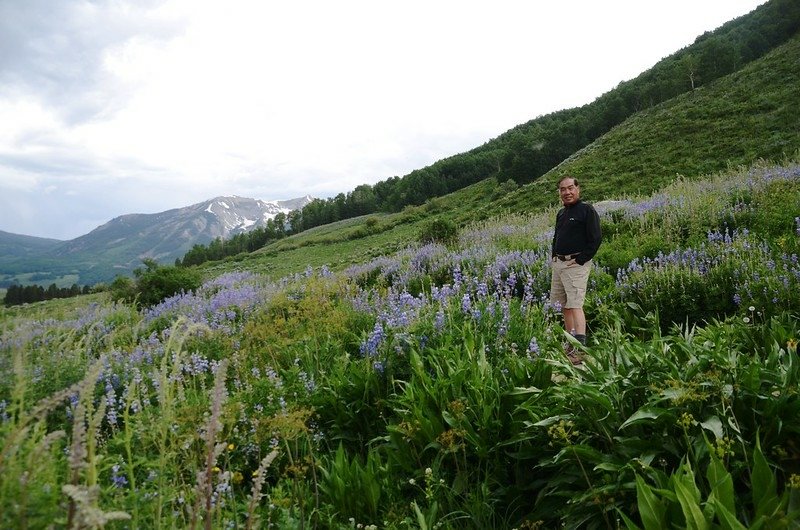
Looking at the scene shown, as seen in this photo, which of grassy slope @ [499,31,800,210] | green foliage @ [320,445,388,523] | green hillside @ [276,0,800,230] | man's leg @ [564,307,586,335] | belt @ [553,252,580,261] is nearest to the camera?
green foliage @ [320,445,388,523]

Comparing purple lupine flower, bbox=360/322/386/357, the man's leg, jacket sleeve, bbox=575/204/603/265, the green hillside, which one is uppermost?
the green hillside

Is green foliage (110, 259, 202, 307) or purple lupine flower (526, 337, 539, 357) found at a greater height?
green foliage (110, 259, 202, 307)

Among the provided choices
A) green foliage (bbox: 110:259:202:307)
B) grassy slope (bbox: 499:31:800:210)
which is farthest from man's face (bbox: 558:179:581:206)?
grassy slope (bbox: 499:31:800:210)

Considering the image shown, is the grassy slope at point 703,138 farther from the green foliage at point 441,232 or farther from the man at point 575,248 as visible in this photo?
the man at point 575,248

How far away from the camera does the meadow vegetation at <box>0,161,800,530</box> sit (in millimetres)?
2088

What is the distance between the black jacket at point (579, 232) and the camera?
6391 mm

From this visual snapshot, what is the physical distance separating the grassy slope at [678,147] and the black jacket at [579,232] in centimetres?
1459

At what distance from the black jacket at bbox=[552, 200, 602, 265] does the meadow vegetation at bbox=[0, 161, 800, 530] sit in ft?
3.89

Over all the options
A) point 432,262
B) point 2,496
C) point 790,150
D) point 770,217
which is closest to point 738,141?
point 790,150

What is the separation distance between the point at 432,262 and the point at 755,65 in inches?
1998

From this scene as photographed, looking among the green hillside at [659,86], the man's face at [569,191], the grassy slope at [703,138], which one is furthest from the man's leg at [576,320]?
the green hillside at [659,86]

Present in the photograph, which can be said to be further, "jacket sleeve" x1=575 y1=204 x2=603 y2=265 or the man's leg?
the man's leg

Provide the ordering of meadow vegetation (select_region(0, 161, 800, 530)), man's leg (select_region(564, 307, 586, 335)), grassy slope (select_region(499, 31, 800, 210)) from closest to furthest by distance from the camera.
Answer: meadow vegetation (select_region(0, 161, 800, 530))
man's leg (select_region(564, 307, 586, 335))
grassy slope (select_region(499, 31, 800, 210))

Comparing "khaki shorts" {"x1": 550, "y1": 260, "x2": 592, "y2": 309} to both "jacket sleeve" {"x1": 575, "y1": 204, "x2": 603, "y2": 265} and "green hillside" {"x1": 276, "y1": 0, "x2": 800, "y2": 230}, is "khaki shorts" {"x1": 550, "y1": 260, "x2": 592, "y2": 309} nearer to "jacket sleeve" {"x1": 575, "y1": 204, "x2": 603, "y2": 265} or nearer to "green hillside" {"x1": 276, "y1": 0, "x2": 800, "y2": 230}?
"jacket sleeve" {"x1": 575, "y1": 204, "x2": 603, "y2": 265}
